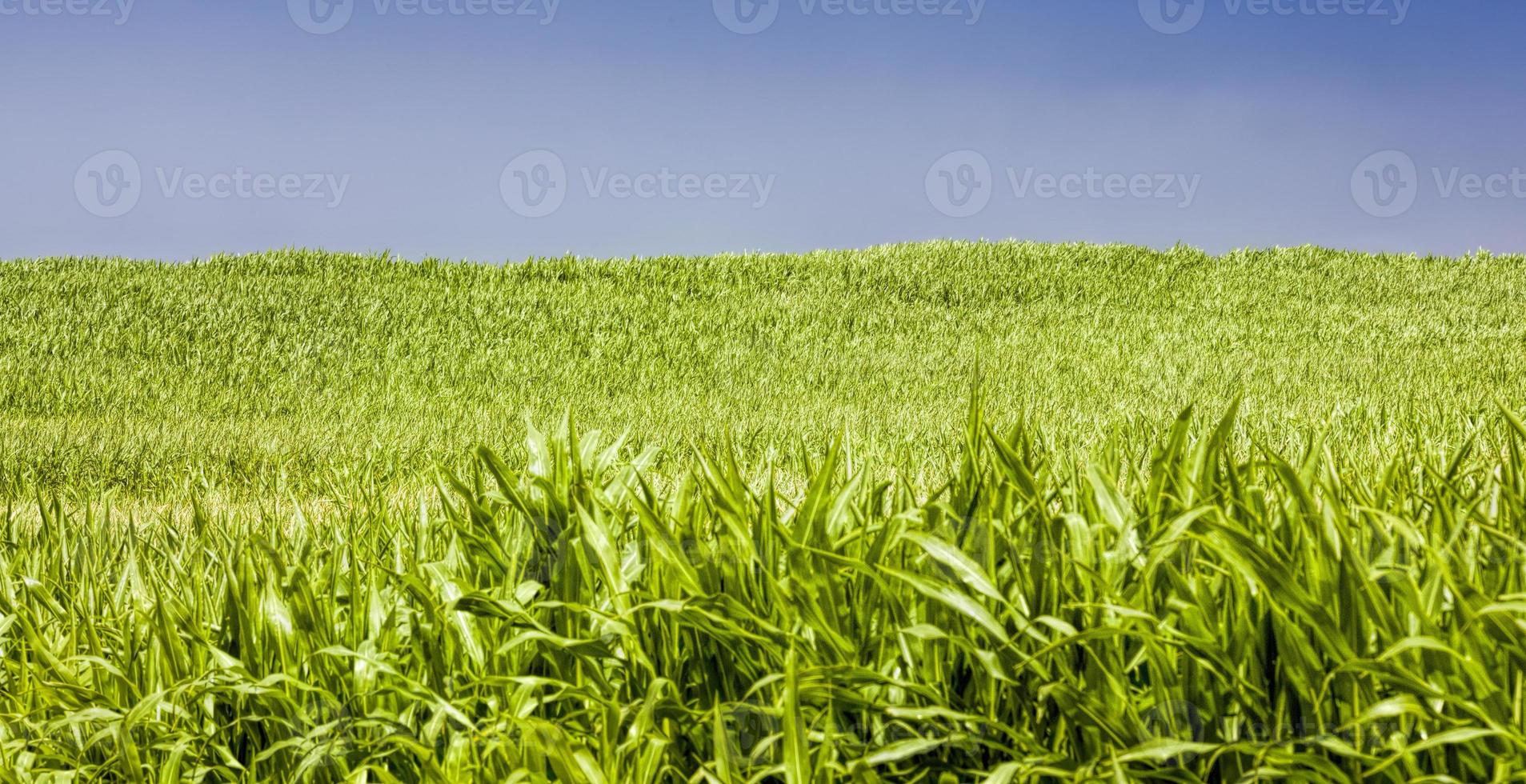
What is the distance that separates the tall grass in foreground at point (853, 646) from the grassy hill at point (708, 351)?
2.43 meters

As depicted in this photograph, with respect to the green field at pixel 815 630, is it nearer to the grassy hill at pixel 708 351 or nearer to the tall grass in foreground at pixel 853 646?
the tall grass in foreground at pixel 853 646

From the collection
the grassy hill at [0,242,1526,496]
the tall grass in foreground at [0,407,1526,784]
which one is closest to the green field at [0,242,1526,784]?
the tall grass in foreground at [0,407,1526,784]

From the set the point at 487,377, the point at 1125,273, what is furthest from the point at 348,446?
the point at 1125,273

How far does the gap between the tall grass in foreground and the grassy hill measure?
2.43 meters

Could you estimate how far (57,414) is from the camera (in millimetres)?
8273

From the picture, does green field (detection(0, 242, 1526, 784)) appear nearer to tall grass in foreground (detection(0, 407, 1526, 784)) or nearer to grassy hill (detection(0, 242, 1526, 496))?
tall grass in foreground (detection(0, 407, 1526, 784))

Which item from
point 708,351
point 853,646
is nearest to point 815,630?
point 853,646

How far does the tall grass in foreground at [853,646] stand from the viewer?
1558 millimetres

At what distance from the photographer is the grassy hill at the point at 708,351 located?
6.32m

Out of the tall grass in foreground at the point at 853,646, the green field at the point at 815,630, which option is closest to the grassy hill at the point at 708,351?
the green field at the point at 815,630

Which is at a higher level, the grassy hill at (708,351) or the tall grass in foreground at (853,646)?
the grassy hill at (708,351)

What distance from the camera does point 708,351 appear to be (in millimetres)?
A: 10914

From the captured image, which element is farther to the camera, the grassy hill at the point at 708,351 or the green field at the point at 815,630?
the grassy hill at the point at 708,351

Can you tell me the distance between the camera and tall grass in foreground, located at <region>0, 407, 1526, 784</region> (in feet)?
5.11
